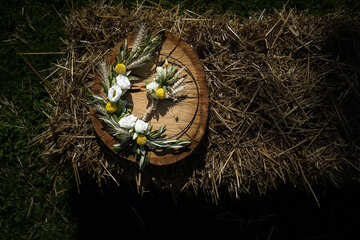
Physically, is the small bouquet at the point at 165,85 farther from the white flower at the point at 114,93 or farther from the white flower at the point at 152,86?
the white flower at the point at 114,93

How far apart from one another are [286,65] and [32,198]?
283cm

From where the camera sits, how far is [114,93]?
1.67 m

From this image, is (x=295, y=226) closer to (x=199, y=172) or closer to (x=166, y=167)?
(x=199, y=172)

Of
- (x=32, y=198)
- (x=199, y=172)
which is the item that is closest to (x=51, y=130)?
(x=32, y=198)

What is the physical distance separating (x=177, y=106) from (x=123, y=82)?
43cm

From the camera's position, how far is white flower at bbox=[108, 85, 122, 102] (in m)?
1.66

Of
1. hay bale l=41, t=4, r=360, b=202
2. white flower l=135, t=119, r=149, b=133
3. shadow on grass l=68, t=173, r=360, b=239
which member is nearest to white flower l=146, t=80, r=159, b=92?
white flower l=135, t=119, r=149, b=133

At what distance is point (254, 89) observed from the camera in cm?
198

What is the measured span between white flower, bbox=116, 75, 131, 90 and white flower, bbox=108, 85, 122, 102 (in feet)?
0.12

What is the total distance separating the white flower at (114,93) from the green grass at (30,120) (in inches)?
52.4

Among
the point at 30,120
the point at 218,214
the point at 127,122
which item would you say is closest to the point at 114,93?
the point at 127,122

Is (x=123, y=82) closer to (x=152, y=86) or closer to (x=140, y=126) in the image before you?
(x=152, y=86)

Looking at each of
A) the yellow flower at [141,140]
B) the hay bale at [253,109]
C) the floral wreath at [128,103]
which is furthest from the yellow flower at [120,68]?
the yellow flower at [141,140]

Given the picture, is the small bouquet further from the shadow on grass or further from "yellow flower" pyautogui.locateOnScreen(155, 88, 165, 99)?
the shadow on grass
